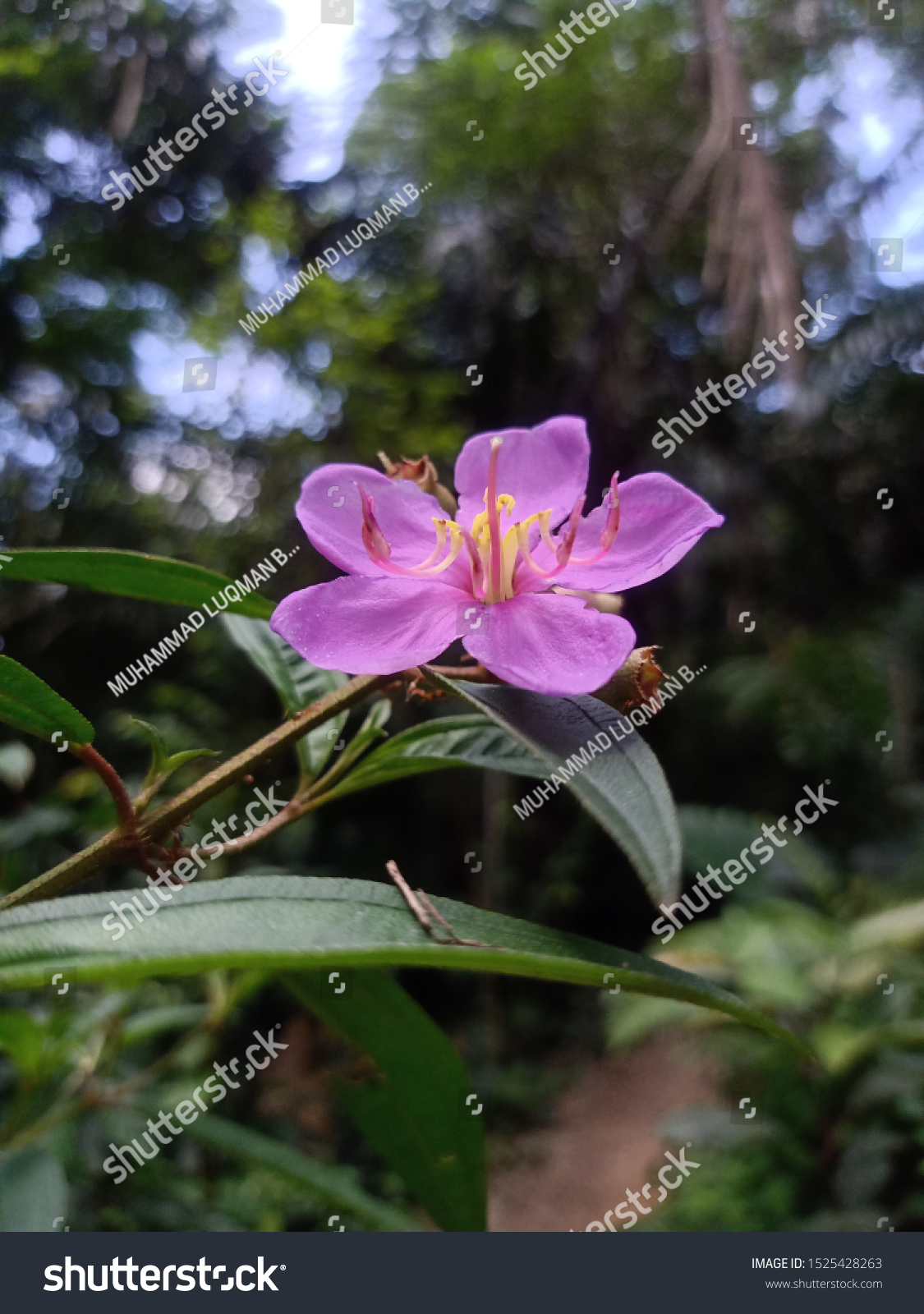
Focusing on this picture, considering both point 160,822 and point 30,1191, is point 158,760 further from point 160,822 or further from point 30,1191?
point 30,1191

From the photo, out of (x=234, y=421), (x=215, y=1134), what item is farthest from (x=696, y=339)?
(x=215, y=1134)

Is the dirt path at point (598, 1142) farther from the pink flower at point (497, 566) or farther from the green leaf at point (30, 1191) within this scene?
the pink flower at point (497, 566)

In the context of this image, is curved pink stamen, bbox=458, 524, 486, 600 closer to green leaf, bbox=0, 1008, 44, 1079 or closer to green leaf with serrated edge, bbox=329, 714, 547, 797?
green leaf with serrated edge, bbox=329, 714, 547, 797

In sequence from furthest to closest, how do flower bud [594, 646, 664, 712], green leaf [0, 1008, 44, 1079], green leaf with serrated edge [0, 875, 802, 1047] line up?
1. green leaf [0, 1008, 44, 1079]
2. flower bud [594, 646, 664, 712]
3. green leaf with serrated edge [0, 875, 802, 1047]

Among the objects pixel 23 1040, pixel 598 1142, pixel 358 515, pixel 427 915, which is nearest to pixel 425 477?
pixel 358 515

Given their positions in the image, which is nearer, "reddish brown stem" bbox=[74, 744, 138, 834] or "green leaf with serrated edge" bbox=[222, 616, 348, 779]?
"reddish brown stem" bbox=[74, 744, 138, 834]

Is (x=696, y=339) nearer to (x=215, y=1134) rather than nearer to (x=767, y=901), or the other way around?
(x=767, y=901)

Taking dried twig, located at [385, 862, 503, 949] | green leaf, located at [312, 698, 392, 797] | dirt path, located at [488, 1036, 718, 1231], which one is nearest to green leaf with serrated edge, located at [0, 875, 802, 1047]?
dried twig, located at [385, 862, 503, 949]
